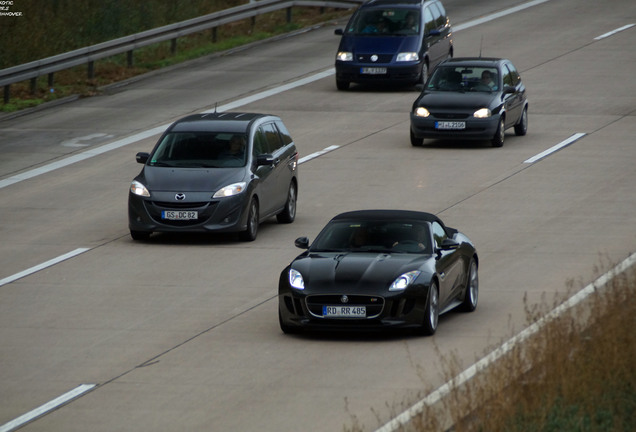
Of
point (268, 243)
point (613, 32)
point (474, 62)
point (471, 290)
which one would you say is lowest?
point (613, 32)

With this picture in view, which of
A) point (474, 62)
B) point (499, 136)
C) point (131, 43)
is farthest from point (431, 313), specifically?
point (131, 43)

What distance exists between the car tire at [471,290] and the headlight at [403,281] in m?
1.40

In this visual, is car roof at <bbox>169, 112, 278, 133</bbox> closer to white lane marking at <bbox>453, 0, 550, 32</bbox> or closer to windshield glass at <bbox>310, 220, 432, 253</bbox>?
windshield glass at <bbox>310, 220, 432, 253</bbox>

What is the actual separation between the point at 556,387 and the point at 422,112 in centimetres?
1816

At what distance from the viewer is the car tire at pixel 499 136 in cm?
2861

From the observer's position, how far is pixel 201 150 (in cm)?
2131

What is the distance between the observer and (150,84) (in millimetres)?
37781

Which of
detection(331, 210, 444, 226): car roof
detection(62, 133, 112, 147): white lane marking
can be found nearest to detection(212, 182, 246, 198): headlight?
detection(331, 210, 444, 226): car roof

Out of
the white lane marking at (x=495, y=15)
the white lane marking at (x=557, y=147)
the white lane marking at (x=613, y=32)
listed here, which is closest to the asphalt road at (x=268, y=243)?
the white lane marking at (x=557, y=147)

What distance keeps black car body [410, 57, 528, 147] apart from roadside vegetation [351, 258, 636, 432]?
15.9m

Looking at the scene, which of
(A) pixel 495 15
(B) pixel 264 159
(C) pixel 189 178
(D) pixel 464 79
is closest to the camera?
(C) pixel 189 178

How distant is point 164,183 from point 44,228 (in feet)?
7.97

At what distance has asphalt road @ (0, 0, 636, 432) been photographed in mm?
12305

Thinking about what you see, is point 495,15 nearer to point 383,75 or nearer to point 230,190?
point 383,75
